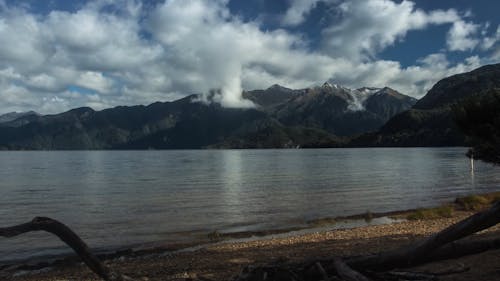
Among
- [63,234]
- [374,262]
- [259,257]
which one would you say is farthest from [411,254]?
[259,257]

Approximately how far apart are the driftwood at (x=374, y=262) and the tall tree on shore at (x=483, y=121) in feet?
22.8

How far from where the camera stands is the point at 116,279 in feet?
32.3

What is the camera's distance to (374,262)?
11641 mm

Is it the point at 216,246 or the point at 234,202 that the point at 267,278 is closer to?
the point at 216,246

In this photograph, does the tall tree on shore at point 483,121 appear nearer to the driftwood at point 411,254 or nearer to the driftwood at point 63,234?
the driftwood at point 411,254

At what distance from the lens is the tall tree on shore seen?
701 inches

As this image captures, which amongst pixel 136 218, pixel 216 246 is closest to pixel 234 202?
pixel 136 218

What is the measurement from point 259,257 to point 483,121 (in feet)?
36.0

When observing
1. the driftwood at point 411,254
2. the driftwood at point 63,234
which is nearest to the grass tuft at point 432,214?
the driftwood at point 411,254

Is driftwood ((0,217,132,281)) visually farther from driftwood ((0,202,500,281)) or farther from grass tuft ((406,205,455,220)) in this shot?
grass tuft ((406,205,455,220))

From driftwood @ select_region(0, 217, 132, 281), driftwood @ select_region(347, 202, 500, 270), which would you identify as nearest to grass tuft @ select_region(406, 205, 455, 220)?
driftwood @ select_region(347, 202, 500, 270)

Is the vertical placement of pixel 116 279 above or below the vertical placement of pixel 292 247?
above

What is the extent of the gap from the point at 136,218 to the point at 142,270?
1701 cm

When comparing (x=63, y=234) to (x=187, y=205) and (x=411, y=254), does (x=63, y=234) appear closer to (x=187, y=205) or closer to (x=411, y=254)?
(x=411, y=254)
